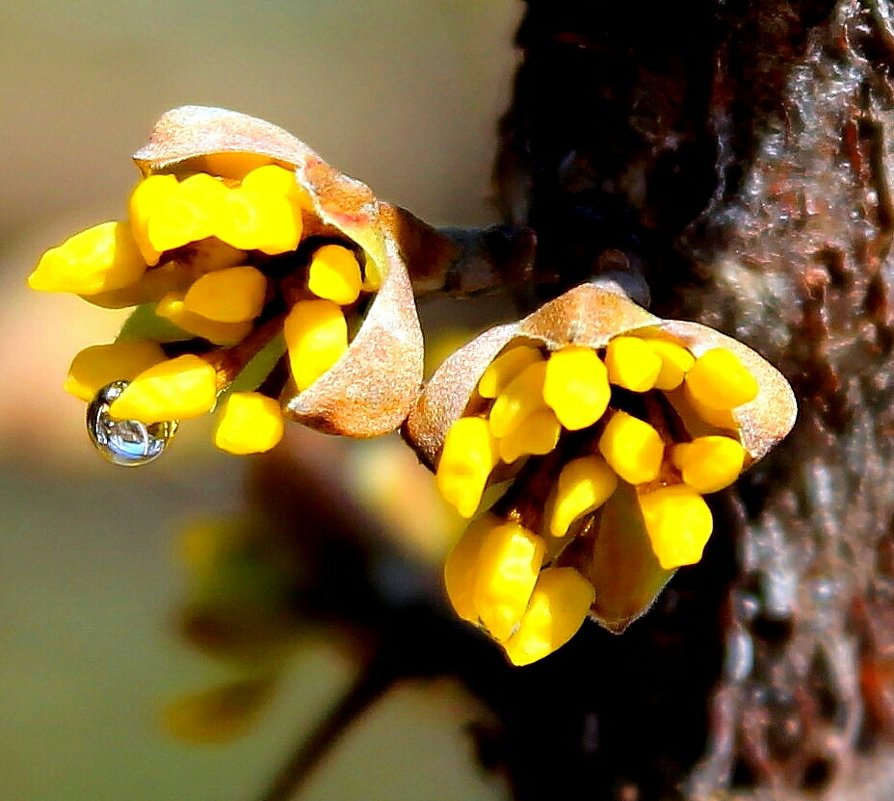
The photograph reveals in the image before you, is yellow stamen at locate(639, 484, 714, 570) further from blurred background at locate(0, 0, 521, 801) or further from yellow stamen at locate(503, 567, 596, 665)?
blurred background at locate(0, 0, 521, 801)

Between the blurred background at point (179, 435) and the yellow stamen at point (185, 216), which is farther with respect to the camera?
the blurred background at point (179, 435)

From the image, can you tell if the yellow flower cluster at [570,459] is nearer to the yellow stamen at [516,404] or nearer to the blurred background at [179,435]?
the yellow stamen at [516,404]

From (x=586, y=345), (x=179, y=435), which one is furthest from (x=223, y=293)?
(x=179, y=435)

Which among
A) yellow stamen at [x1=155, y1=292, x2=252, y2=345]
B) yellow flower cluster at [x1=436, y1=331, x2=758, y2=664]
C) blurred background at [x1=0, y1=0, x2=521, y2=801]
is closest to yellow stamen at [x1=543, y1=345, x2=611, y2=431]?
yellow flower cluster at [x1=436, y1=331, x2=758, y2=664]

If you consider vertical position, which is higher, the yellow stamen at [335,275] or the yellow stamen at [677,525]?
the yellow stamen at [335,275]

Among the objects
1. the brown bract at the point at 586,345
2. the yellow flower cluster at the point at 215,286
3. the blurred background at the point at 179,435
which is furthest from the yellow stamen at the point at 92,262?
the blurred background at the point at 179,435

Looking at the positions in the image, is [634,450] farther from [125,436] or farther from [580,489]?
[125,436]

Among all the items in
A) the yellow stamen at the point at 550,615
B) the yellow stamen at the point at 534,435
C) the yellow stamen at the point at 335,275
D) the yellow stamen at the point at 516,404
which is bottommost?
the yellow stamen at the point at 550,615
